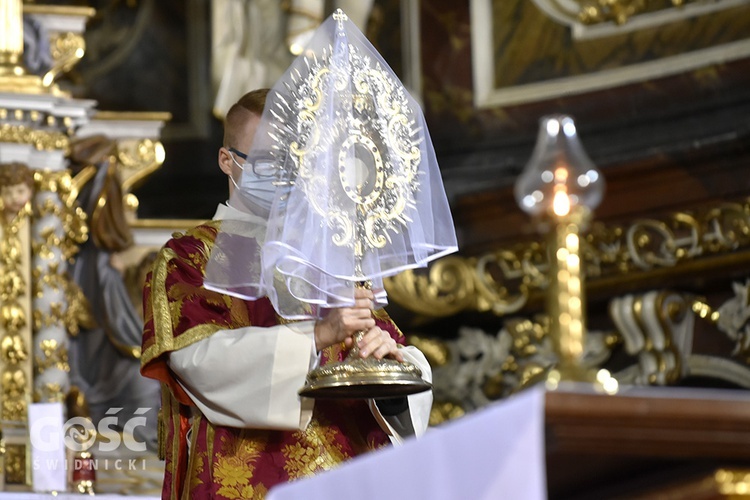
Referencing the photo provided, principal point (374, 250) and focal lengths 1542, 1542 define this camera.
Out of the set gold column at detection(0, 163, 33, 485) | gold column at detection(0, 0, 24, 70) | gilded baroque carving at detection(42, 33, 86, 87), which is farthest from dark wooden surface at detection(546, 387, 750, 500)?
gilded baroque carving at detection(42, 33, 86, 87)

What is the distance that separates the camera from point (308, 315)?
2879 millimetres

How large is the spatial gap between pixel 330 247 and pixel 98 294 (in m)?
2.38

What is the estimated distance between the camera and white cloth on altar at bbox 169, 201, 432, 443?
110 inches

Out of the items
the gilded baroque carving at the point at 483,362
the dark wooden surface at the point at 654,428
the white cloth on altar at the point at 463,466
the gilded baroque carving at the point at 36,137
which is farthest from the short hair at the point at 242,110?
the gilded baroque carving at the point at 483,362

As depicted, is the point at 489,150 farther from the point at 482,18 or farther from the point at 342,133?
the point at 342,133

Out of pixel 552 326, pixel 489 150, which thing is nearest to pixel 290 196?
pixel 552 326

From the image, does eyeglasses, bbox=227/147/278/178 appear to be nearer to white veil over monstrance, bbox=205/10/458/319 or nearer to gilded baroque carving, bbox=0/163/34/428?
white veil over monstrance, bbox=205/10/458/319

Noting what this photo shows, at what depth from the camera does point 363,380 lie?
2.65 metres

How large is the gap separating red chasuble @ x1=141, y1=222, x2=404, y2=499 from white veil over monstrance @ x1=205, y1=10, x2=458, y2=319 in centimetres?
12

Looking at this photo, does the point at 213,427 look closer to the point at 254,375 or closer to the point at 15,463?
the point at 254,375

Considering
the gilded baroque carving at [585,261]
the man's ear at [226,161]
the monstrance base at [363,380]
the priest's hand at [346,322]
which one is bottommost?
the gilded baroque carving at [585,261]

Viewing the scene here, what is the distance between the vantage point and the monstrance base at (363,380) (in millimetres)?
2658

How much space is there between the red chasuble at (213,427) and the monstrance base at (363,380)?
224 mm

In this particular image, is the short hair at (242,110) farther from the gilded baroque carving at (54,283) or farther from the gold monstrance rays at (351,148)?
the gilded baroque carving at (54,283)
